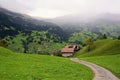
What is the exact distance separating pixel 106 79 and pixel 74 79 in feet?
Result: 17.4

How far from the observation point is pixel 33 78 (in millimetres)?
36719

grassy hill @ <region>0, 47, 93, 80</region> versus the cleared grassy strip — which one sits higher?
grassy hill @ <region>0, 47, 93, 80</region>

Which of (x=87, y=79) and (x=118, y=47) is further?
(x=118, y=47)

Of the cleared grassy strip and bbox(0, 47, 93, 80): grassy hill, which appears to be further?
the cleared grassy strip

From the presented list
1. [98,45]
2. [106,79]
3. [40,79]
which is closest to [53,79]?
[40,79]

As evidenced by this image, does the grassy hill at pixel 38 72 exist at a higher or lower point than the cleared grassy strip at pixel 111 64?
higher

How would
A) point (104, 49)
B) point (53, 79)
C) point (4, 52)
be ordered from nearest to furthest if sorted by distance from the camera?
point (53, 79) → point (4, 52) → point (104, 49)

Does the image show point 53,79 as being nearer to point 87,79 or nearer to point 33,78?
point 33,78

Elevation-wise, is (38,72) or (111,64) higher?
(38,72)

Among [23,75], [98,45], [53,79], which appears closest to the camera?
[53,79]

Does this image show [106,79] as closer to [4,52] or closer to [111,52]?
[4,52]

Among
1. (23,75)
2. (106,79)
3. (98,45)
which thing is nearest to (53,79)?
(23,75)

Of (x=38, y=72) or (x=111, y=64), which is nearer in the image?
(x=38, y=72)

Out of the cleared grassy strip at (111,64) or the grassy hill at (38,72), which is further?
the cleared grassy strip at (111,64)
